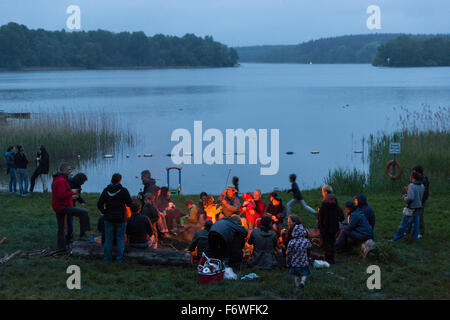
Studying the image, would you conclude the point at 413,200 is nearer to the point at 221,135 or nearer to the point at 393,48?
the point at 221,135

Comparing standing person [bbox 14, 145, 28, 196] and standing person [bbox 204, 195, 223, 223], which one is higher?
standing person [bbox 14, 145, 28, 196]

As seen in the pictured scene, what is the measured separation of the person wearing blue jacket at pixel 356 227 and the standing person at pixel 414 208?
44.7 inches

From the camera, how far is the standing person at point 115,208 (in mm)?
9984

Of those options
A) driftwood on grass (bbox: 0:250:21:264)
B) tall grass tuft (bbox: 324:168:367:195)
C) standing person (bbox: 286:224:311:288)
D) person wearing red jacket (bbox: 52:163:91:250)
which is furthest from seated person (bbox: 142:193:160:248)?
tall grass tuft (bbox: 324:168:367:195)

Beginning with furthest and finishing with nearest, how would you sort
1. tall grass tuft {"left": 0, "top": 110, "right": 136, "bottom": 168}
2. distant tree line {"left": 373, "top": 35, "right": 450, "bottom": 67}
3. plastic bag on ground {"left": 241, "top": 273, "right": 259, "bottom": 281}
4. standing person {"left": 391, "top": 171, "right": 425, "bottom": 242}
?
distant tree line {"left": 373, "top": 35, "right": 450, "bottom": 67} → tall grass tuft {"left": 0, "top": 110, "right": 136, "bottom": 168} → standing person {"left": 391, "top": 171, "right": 425, "bottom": 242} → plastic bag on ground {"left": 241, "top": 273, "right": 259, "bottom": 281}

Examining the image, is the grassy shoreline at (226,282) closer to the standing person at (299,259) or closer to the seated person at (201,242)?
the standing person at (299,259)

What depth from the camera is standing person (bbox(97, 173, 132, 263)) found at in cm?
998

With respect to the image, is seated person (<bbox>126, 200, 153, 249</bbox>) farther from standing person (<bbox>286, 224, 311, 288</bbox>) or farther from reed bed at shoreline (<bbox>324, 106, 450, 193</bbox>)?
reed bed at shoreline (<bbox>324, 106, 450, 193</bbox>)

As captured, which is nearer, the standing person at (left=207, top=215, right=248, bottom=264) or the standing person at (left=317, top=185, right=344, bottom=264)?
the standing person at (left=207, top=215, right=248, bottom=264)

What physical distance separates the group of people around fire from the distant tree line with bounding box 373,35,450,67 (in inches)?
6838

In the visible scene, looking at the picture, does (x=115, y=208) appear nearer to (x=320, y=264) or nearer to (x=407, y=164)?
(x=320, y=264)

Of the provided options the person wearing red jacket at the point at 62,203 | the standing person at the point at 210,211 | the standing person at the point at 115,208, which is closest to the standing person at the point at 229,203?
the standing person at the point at 210,211

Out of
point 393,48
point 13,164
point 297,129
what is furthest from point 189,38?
point 13,164
